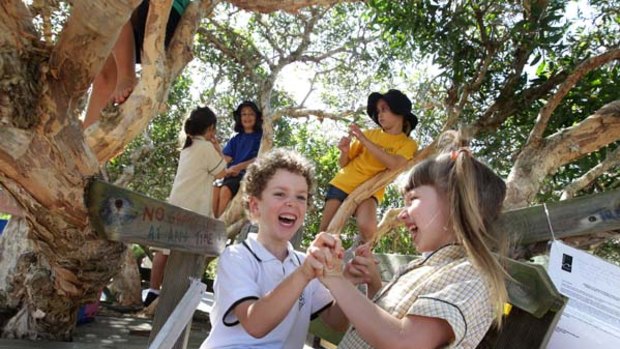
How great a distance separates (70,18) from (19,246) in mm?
2621

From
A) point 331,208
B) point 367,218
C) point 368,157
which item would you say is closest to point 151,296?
point 331,208

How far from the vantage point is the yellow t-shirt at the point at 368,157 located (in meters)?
4.57

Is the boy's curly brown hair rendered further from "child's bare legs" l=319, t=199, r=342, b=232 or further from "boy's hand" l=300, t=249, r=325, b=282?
"child's bare legs" l=319, t=199, r=342, b=232

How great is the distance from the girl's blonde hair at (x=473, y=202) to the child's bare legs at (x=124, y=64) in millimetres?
2214

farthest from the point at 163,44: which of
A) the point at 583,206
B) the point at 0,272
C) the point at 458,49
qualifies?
the point at 458,49

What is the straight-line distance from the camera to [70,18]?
2232 mm

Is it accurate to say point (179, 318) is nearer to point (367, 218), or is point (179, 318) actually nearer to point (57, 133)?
point (57, 133)

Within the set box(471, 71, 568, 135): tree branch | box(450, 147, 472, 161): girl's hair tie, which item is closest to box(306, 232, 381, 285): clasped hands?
box(450, 147, 472, 161): girl's hair tie

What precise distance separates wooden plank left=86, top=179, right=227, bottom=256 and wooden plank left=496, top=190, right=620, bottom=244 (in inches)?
44.3

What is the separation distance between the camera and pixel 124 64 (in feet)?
11.3

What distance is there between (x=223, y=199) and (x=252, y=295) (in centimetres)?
420

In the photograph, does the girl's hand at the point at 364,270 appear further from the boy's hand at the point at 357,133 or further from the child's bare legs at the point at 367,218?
the child's bare legs at the point at 367,218

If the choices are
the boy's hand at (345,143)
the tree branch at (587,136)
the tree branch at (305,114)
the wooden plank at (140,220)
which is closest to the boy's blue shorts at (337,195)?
the boy's hand at (345,143)

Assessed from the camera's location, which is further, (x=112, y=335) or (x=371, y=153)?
(x=371, y=153)
